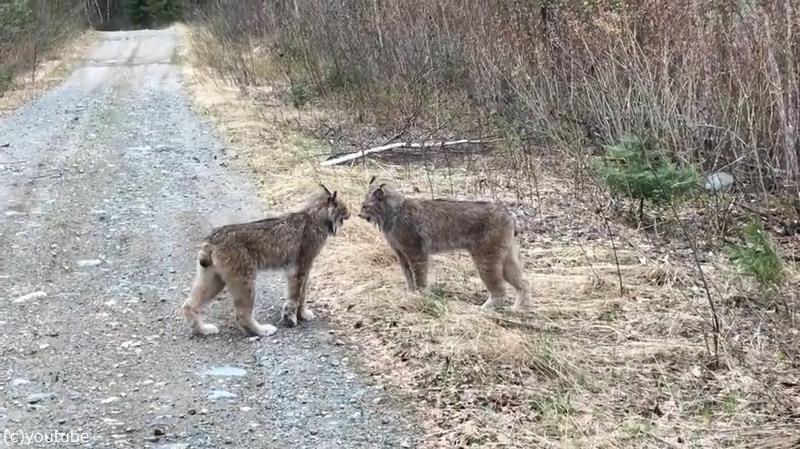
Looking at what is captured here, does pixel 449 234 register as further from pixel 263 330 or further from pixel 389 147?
pixel 389 147

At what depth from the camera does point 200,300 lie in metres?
6.04

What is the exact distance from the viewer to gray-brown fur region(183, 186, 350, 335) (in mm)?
5898

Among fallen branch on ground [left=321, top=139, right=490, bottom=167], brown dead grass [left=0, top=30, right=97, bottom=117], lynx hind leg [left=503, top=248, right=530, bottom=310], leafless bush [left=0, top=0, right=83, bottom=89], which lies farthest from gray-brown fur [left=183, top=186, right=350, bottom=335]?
leafless bush [left=0, top=0, right=83, bottom=89]

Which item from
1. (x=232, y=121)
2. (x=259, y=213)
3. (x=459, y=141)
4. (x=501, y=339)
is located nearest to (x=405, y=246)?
(x=501, y=339)

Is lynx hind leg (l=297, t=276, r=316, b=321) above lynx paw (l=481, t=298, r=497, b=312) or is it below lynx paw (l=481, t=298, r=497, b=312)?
above

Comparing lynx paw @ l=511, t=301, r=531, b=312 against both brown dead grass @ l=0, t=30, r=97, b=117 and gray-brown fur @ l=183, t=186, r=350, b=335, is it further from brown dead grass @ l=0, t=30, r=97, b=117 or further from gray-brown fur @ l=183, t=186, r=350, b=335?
brown dead grass @ l=0, t=30, r=97, b=117

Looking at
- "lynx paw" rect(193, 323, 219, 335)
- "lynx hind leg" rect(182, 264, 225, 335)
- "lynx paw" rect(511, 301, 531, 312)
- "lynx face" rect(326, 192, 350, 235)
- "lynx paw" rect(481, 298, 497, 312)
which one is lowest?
"lynx paw" rect(511, 301, 531, 312)

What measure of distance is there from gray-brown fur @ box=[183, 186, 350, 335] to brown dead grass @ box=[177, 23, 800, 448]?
437mm

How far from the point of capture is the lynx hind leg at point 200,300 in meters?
6.02

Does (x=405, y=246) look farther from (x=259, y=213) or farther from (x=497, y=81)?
(x=497, y=81)

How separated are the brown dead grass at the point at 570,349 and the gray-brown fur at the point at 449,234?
20cm

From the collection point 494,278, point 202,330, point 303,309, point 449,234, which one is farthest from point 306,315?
point 494,278

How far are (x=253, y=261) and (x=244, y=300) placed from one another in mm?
276

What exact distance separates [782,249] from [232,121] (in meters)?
10.8
